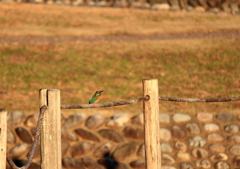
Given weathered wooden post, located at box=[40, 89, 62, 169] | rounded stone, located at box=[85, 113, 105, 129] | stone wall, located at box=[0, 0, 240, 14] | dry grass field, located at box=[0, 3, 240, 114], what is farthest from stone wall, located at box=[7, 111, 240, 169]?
stone wall, located at box=[0, 0, 240, 14]

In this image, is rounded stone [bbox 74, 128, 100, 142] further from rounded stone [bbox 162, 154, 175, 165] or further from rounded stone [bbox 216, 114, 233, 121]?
rounded stone [bbox 216, 114, 233, 121]

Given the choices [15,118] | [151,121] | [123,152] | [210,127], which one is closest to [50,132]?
[151,121]

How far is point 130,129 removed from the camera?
8.59 metres

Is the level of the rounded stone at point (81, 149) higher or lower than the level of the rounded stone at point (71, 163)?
higher

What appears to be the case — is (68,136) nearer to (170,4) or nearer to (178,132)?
(178,132)

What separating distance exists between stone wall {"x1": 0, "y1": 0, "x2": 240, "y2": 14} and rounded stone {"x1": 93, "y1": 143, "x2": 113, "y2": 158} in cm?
1256

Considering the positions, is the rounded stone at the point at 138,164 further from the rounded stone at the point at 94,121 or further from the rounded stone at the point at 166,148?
the rounded stone at the point at 94,121

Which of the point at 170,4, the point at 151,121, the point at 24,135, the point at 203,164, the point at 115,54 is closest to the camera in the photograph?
the point at 151,121

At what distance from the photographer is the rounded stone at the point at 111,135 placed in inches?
336

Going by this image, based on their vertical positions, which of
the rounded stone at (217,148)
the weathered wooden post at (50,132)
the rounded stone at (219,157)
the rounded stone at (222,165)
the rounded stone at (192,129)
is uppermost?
the rounded stone at (192,129)

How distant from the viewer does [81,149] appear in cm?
842

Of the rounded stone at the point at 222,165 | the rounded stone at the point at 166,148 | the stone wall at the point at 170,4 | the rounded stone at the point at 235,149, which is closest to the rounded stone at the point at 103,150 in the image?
the rounded stone at the point at 166,148

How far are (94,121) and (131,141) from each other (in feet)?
2.61

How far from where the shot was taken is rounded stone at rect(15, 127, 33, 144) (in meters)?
8.64
